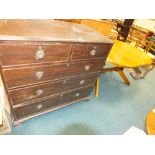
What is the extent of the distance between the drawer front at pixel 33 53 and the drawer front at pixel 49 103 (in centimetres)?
59

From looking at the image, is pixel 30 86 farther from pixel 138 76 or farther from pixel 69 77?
pixel 138 76

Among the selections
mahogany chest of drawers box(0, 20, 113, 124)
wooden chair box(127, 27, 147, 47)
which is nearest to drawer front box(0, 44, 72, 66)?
mahogany chest of drawers box(0, 20, 113, 124)

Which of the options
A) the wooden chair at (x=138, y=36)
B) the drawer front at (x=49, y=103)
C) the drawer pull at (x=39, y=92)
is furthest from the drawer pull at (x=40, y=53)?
the wooden chair at (x=138, y=36)

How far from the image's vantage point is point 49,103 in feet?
5.73

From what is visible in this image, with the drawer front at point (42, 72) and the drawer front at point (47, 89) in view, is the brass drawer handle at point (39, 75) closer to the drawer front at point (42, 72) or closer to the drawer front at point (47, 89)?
the drawer front at point (42, 72)

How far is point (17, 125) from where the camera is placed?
5.35 feet

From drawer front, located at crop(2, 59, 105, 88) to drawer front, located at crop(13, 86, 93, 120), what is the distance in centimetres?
34

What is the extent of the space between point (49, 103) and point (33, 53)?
0.79 metres

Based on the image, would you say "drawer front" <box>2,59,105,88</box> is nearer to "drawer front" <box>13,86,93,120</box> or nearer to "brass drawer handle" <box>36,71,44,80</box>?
"brass drawer handle" <box>36,71,44,80</box>

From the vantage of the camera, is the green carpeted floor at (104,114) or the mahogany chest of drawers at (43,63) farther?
the green carpeted floor at (104,114)

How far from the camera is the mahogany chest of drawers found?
1.08 meters

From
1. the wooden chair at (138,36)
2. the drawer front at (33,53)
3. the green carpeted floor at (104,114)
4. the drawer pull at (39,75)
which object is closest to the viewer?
the drawer front at (33,53)

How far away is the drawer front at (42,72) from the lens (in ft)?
3.91

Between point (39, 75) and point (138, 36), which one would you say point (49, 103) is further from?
point (138, 36)
